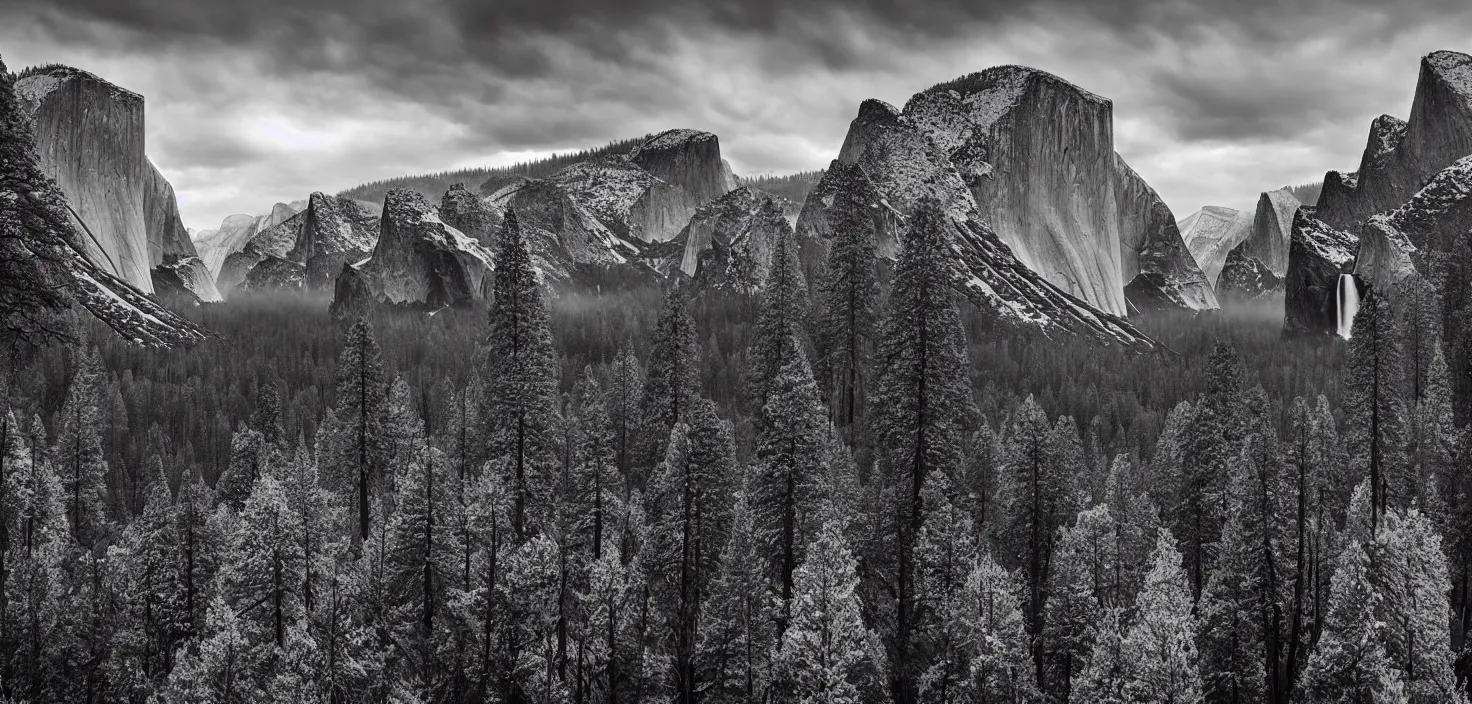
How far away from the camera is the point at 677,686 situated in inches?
1433

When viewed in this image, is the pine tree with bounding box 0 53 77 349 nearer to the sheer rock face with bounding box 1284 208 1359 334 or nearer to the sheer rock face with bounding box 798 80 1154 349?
the sheer rock face with bounding box 798 80 1154 349

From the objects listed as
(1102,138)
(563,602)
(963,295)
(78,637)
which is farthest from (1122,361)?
(78,637)

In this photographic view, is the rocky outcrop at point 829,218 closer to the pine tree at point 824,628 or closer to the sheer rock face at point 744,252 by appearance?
the sheer rock face at point 744,252

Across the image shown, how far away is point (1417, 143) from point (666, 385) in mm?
182439

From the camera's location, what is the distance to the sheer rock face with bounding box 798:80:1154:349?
141 m

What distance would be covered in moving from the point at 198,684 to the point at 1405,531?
35.3m

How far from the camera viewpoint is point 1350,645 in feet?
102

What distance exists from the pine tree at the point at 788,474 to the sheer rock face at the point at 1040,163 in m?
144

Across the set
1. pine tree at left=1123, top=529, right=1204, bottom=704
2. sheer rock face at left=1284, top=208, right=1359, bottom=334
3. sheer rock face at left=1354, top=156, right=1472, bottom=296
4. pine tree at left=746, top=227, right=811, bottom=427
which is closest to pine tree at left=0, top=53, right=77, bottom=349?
pine tree at left=1123, top=529, right=1204, bottom=704

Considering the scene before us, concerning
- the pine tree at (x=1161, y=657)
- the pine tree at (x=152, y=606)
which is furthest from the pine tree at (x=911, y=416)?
the pine tree at (x=152, y=606)

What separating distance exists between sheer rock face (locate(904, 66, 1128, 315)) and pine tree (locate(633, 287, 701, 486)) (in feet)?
421

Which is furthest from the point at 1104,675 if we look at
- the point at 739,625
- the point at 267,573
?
the point at 267,573

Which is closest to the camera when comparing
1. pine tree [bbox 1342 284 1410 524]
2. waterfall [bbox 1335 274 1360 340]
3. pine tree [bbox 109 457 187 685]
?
pine tree [bbox 109 457 187 685]

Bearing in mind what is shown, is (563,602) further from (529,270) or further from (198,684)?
(529,270)
